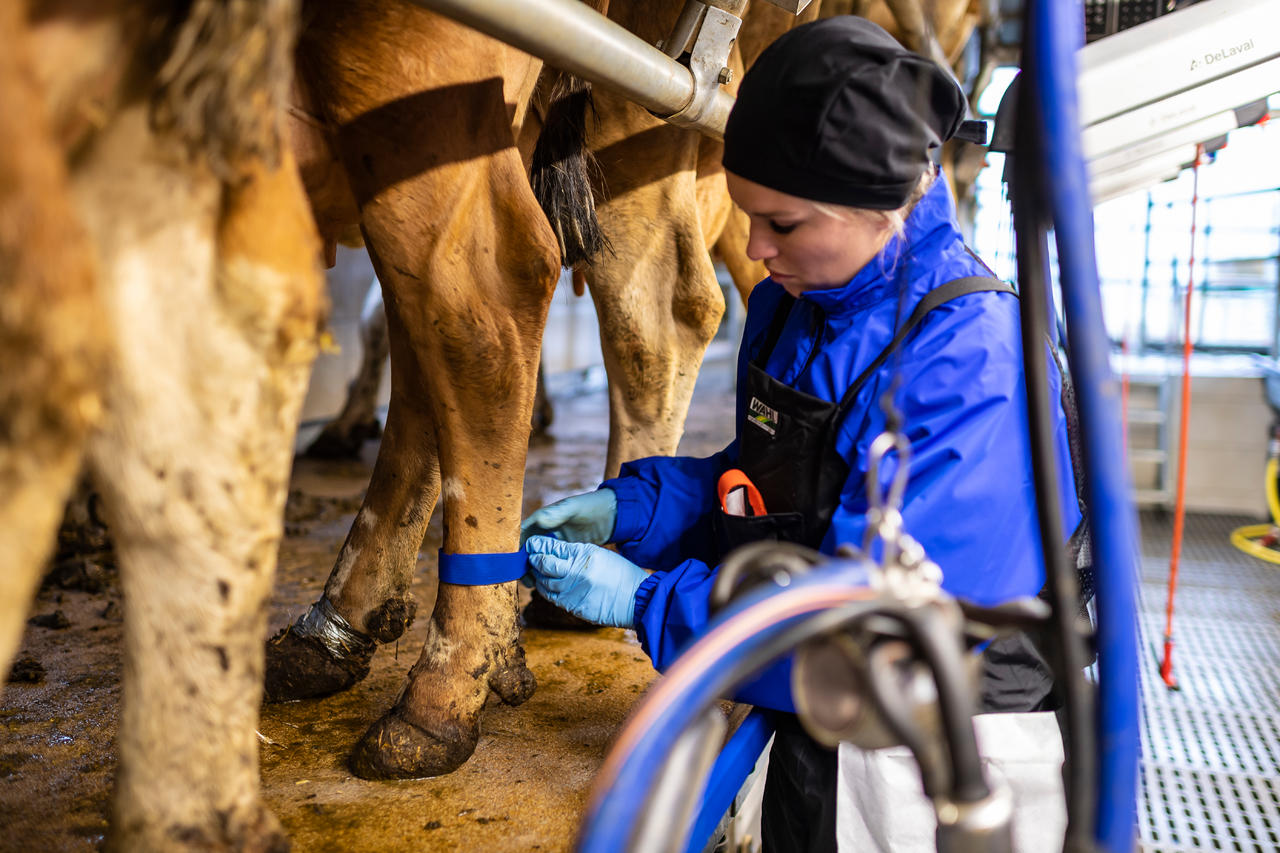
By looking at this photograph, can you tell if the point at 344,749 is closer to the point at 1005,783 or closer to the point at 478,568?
the point at 478,568

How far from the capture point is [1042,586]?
130 centimetres

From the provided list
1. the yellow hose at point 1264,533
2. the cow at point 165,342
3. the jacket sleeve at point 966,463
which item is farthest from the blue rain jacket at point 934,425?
the yellow hose at point 1264,533

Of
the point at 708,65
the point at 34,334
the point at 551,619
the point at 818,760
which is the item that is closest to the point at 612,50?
the point at 708,65

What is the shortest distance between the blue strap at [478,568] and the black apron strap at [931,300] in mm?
598

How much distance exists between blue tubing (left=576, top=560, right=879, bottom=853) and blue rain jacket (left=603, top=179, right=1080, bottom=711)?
0.49 meters

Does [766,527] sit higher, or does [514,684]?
[766,527]

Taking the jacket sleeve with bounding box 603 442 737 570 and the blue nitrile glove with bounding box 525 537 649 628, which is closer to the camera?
the blue nitrile glove with bounding box 525 537 649 628

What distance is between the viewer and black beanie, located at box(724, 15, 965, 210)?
3.38 ft

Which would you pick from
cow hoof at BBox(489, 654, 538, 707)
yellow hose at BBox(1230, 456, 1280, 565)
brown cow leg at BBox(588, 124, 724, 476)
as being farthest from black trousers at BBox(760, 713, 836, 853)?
yellow hose at BBox(1230, 456, 1280, 565)

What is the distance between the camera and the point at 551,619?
7.52 feet

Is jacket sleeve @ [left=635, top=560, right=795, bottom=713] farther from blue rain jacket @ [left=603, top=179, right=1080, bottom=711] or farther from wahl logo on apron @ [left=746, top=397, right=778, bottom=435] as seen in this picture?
wahl logo on apron @ [left=746, top=397, right=778, bottom=435]

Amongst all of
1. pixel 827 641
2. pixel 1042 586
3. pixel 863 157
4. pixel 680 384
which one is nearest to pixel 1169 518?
pixel 680 384

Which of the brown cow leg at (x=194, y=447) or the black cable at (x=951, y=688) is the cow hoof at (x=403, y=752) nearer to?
the brown cow leg at (x=194, y=447)

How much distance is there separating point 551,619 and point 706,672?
1.74m
